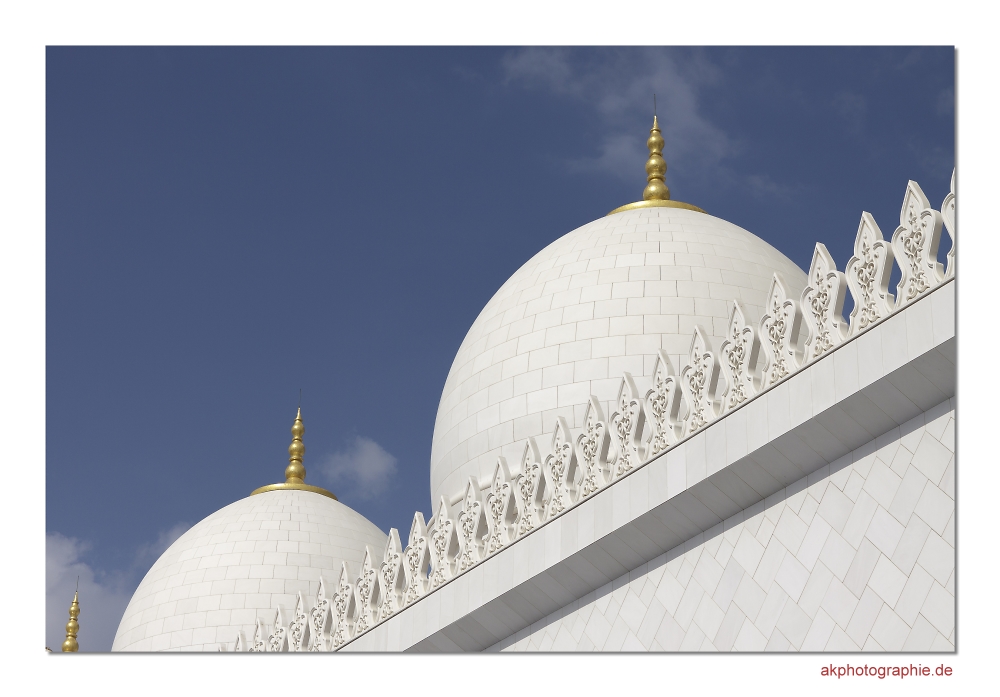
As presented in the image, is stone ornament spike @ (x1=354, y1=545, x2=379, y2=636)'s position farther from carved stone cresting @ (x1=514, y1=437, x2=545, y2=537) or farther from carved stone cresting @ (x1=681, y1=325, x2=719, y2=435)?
carved stone cresting @ (x1=681, y1=325, x2=719, y2=435)

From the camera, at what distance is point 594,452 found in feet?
33.2

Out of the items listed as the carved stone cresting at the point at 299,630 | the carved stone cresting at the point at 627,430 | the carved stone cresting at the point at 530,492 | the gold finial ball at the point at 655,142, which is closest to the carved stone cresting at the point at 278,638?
the carved stone cresting at the point at 299,630

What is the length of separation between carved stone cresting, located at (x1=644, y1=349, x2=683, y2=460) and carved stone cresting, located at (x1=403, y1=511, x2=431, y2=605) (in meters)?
2.53

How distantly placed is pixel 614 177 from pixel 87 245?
4392mm

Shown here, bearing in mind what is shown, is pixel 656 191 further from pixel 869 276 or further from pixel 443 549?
pixel 869 276

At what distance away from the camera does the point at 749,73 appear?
8.70 meters

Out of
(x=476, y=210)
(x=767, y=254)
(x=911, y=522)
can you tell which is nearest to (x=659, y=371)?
(x=476, y=210)

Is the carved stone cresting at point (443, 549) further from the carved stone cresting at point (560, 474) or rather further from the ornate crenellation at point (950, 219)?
the ornate crenellation at point (950, 219)

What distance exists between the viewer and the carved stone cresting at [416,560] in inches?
445

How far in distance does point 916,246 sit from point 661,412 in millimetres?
2265

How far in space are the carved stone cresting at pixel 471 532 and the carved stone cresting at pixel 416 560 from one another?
474mm

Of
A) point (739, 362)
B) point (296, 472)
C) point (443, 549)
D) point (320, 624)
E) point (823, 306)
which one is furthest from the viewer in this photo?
point (296, 472)

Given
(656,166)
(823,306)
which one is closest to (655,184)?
(656,166)
